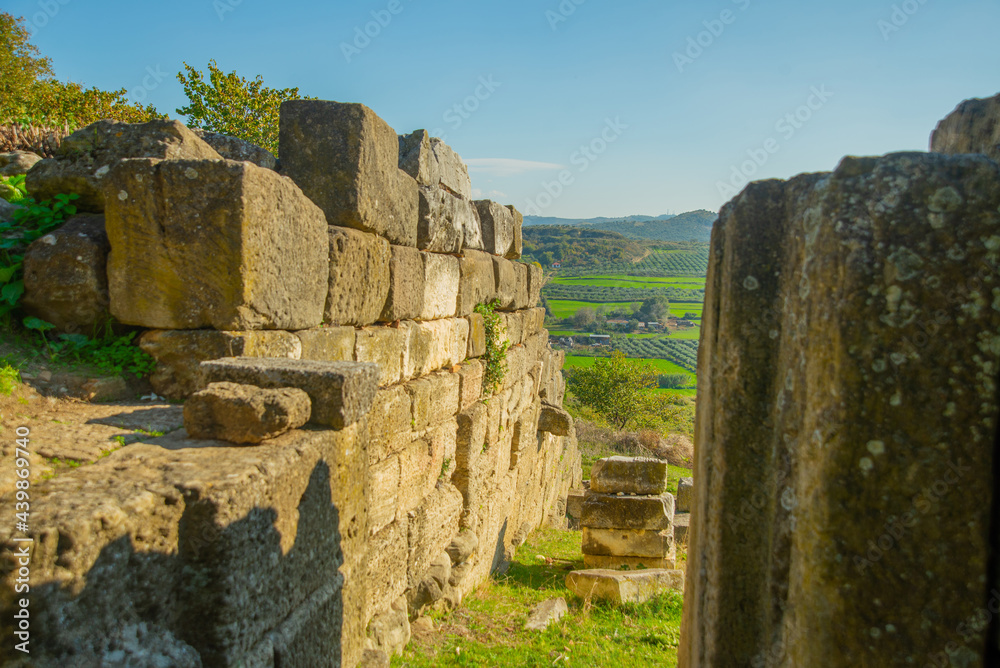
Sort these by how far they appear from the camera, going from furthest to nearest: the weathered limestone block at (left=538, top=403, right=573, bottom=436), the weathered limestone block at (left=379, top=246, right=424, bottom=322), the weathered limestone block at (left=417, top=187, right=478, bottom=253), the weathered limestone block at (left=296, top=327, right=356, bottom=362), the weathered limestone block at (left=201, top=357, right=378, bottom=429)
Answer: the weathered limestone block at (left=538, top=403, right=573, bottom=436), the weathered limestone block at (left=417, top=187, right=478, bottom=253), the weathered limestone block at (left=379, top=246, right=424, bottom=322), the weathered limestone block at (left=296, top=327, right=356, bottom=362), the weathered limestone block at (left=201, top=357, right=378, bottom=429)

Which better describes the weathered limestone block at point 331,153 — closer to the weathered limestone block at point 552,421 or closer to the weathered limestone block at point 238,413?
the weathered limestone block at point 238,413

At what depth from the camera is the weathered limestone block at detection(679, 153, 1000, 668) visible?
4.73ft

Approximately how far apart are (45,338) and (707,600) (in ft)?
11.1

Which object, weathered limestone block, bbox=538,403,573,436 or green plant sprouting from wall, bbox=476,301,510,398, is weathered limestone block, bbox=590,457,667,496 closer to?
weathered limestone block, bbox=538,403,573,436

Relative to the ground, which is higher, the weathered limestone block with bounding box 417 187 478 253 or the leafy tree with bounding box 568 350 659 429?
the weathered limestone block with bounding box 417 187 478 253

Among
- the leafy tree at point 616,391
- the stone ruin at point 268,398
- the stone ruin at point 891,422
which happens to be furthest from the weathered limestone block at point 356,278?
the leafy tree at point 616,391

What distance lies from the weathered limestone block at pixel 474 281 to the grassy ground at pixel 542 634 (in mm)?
2875

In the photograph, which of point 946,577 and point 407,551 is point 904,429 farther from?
point 407,551

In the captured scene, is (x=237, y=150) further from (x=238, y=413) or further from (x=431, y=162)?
(x=238, y=413)

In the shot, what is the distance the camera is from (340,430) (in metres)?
2.78

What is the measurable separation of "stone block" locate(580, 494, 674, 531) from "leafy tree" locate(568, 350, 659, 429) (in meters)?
20.8

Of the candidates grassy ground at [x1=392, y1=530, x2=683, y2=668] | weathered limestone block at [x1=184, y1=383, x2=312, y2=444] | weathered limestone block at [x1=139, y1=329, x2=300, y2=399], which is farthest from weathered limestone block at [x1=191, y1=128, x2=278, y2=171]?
grassy ground at [x1=392, y1=530, x2=683, y2=668]

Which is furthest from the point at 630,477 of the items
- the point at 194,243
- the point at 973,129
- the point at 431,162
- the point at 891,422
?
the point at 891,422

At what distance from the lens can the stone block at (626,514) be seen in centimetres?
821
